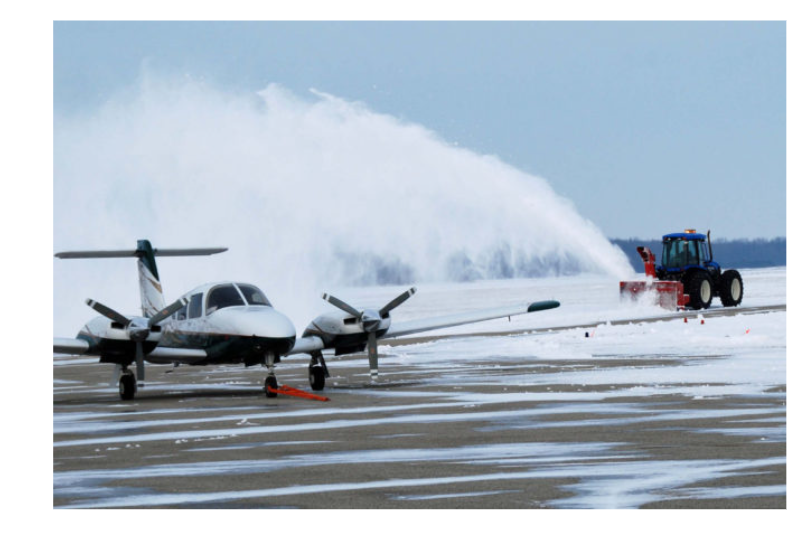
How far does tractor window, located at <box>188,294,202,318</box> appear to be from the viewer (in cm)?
2600

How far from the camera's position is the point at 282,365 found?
1393 inches

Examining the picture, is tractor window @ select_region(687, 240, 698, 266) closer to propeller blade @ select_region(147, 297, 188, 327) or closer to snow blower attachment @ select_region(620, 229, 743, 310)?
snow blower attachment @ select_region(620, 229, 743, 310)

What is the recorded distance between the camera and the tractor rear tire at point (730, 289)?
51156mm

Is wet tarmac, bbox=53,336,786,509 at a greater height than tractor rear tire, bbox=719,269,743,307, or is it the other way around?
tractor rear tire, bbox=719,269,743,307

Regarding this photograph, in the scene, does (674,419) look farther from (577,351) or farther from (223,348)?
A: (577,351)

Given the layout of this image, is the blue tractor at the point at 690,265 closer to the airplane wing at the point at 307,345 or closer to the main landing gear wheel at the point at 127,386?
the airplane wing at the point at 307,345

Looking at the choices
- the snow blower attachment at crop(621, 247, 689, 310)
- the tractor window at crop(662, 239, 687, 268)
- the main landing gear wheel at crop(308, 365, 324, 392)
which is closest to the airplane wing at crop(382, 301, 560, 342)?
the main landing gear wheel at crop(308, 365, 324, 392)

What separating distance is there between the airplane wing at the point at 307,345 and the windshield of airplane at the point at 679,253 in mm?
25483

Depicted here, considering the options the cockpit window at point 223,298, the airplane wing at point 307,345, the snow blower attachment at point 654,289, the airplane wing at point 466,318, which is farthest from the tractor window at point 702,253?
the cockpit window at point 223,298

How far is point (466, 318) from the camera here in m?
27.2

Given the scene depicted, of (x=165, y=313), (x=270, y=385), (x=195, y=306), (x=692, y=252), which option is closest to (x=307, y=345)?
(x=270, y=385)

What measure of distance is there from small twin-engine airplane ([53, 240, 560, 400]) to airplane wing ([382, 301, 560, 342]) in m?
0.03

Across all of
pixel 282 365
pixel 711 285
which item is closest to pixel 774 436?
pixel 282 365

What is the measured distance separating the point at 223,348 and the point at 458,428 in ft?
26.9
